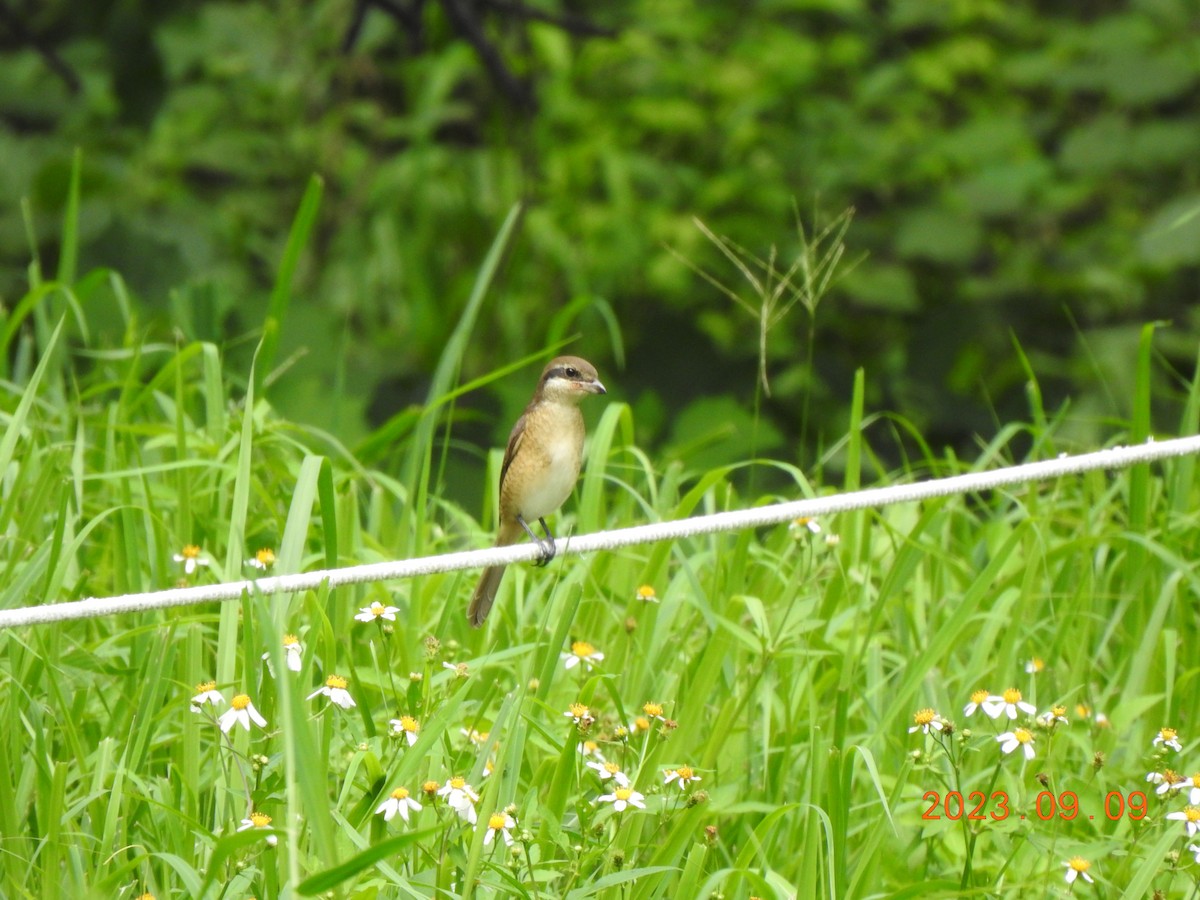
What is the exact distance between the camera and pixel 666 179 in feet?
20.2

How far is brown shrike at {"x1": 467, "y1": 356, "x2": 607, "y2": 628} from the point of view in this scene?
3404 millimetres

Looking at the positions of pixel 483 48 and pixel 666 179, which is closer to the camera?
pixel 483 48

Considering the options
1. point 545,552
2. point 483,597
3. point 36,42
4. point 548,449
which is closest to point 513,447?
point 548,449

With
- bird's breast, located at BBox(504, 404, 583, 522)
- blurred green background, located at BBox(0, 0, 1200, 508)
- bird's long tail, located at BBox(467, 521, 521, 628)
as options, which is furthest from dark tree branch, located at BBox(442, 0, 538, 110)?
bird's long tail, located at BBox(467, 521, 521, 628)

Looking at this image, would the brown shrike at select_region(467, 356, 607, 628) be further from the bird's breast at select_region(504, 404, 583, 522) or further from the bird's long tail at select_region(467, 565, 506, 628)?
the bird's long tail at select_region(467, 565, 506, 628)

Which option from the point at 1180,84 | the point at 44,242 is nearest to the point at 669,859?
the point at 44,242

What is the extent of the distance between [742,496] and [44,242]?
103 inches

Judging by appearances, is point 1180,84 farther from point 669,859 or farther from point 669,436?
point 669,859

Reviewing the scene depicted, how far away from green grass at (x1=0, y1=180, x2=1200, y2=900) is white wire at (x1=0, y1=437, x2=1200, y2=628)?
0.33 ft

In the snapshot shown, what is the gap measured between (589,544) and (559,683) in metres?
0.77

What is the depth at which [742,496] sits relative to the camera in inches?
185

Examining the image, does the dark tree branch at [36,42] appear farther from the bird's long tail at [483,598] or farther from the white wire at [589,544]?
the white wire at [589,544]

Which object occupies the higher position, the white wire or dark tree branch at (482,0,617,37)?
dark tree branch at (482,0,617,37)

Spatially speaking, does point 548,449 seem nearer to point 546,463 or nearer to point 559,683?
point 546,463
